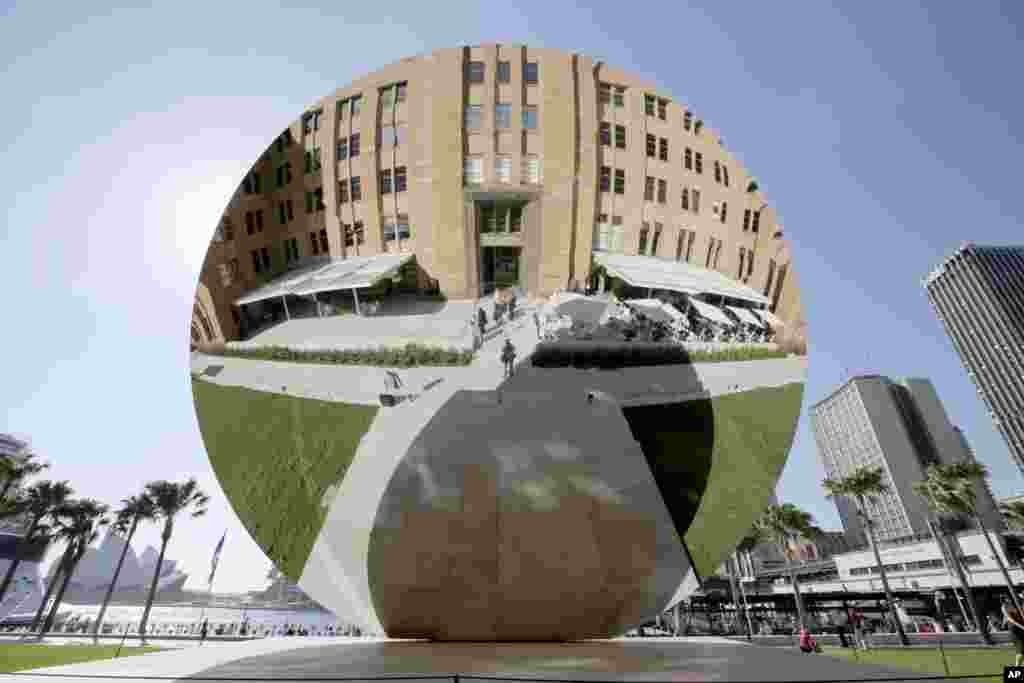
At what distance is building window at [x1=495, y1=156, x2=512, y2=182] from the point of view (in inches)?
272

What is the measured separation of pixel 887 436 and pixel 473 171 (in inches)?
6632

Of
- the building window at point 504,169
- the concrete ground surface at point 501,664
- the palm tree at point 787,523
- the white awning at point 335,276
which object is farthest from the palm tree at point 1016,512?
the white awning at point 335,276

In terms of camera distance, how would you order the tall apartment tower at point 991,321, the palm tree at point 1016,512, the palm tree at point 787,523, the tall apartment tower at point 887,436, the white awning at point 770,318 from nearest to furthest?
the white awning at point 770,318
the palm tree at point 1016,512
the palm tree at point 787,523
the tall apartment tower at point 991,321
the tall apartment tower at point 887,436

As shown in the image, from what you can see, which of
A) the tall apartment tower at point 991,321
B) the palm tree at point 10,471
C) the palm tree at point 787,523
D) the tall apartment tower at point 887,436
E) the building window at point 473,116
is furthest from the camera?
the tall apartment tower at point 887,436

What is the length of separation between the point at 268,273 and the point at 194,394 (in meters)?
2.20

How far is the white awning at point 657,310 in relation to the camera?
268 inches

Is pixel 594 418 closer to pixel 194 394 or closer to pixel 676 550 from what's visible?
pixel 676 550

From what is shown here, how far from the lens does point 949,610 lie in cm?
5872

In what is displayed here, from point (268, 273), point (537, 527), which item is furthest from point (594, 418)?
point (268, 273)

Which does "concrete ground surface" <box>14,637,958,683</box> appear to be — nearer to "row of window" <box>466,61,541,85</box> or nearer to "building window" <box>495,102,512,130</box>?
"building window" <box>495,102,512,130</box>

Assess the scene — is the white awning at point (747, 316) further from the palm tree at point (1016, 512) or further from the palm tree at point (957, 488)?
the palm tree at point (1016, 512)

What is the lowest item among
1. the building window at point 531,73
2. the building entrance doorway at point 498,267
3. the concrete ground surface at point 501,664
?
the concrete ground surface at point 501,664

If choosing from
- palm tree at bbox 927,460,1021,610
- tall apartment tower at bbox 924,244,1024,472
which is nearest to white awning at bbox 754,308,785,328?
palm tree at bbox 927,460,1021,610

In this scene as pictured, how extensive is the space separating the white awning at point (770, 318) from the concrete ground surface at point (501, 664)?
422cm
